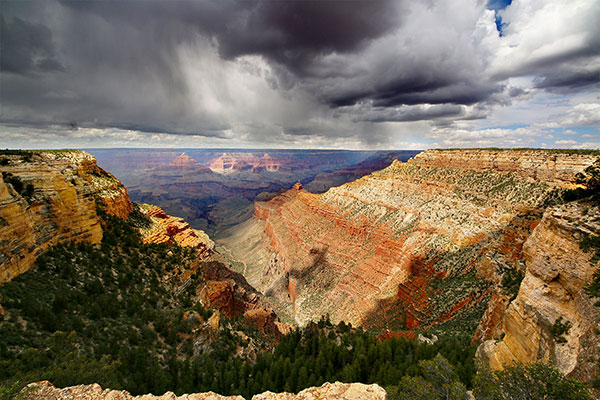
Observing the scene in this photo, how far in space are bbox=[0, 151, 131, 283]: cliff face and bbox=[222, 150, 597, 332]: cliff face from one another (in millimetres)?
43793

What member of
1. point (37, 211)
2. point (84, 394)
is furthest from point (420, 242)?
point (37, 211)

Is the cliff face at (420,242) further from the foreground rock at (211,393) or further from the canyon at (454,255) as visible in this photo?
the foreground rock at (211,393)

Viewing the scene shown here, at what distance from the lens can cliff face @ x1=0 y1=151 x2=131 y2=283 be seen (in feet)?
61.0

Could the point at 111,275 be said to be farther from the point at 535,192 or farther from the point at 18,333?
the point at 535,192

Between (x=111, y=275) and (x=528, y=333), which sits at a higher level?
(x=528, y=333)

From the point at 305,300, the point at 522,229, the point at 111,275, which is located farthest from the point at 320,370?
the point at 305,300

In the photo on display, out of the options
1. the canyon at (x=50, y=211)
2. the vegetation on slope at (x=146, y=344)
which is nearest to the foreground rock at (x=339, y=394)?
the vegetation on slope at (x=146, y=344)

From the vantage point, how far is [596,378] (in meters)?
10.6

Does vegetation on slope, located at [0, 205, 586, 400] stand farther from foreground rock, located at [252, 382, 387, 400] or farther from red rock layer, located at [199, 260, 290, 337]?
red rock layer, located at [199, 260, 290, 337]

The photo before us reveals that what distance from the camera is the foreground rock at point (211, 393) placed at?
11.0 meters

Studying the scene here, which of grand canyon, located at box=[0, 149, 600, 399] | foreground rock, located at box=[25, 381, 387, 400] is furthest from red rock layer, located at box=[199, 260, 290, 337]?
foreground rock, located at box=[25, 381, 387, 400]

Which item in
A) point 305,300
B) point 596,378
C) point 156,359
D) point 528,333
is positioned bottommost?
point 305,300

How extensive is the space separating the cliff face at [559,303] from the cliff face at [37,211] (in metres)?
35.3

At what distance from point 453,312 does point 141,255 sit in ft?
162
